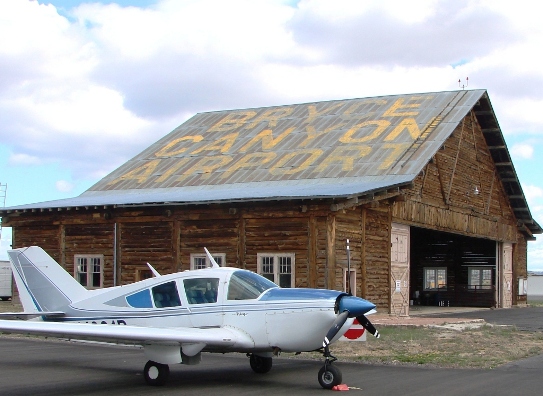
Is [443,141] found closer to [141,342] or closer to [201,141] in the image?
[201,141]

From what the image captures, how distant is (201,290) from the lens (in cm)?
1370

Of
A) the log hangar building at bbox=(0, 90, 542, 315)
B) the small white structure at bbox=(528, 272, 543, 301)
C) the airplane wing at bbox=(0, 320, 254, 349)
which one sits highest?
the log hangar building at bbox=(0, 90, 542, 315)

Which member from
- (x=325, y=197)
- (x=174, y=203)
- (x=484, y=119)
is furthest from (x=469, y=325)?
(x=484, y=119)

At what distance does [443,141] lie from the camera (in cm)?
3056

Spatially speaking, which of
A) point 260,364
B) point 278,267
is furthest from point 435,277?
point 260,364

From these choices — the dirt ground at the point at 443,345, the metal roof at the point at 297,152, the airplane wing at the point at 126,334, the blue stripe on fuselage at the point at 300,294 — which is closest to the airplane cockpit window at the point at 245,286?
the blue stripe on fuselage at the point at 300,294

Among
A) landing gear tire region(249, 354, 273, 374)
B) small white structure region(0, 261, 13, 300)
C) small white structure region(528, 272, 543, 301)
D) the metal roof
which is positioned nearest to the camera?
landing gear tire region(249, 354, 273, 374)

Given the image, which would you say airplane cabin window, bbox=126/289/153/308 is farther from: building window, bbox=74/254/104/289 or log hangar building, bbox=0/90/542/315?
building window, bbox=74/254/104/289

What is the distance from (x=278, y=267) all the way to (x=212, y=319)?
13140mm

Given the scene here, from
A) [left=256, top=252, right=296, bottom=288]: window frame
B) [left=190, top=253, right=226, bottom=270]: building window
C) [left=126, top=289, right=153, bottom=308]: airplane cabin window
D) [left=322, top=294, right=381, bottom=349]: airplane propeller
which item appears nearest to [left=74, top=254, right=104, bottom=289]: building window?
[left=190, top=253, right=226, bottom=270]: building window

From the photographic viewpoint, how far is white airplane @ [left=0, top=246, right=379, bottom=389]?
12375mm

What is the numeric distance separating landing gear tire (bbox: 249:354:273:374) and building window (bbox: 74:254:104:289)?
54.4 ft

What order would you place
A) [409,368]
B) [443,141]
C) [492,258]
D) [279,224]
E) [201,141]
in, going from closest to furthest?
[409,368] < [279,224] < [443,141] < [201,141] < [492,258]

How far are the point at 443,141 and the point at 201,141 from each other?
11981 mm
